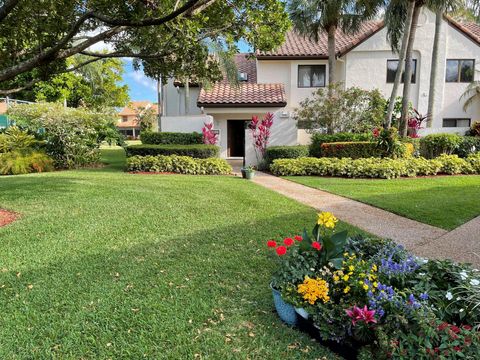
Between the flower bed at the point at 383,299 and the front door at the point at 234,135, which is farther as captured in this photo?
the front door at the point at 234,135

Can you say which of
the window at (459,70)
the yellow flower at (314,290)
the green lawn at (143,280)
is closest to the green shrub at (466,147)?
the window at (459,70)

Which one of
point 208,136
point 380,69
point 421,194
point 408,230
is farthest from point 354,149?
point 380,69

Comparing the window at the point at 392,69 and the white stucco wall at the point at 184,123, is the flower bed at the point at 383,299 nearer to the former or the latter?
the white stucco wall at the point at 184,123

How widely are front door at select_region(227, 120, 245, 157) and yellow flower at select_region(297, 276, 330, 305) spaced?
17.9m

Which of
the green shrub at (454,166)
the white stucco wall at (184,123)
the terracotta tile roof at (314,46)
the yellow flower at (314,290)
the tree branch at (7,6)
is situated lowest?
the yellow flower at (314,290)

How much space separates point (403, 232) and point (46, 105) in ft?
49.2

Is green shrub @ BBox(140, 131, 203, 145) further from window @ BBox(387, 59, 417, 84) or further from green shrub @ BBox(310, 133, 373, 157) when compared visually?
window @ BBox(387, 59, 417, 84)

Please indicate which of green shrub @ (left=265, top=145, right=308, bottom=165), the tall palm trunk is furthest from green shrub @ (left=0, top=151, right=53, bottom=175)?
the tall palm trunk

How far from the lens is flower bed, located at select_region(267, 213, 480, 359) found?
2.44 metres

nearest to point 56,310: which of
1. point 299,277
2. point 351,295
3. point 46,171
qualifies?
point 299,277

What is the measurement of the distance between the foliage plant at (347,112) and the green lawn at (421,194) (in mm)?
5204

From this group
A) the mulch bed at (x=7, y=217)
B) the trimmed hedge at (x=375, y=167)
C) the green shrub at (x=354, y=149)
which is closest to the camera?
the mulch bed at (x=7, y=217)

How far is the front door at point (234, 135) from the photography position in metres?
20.8

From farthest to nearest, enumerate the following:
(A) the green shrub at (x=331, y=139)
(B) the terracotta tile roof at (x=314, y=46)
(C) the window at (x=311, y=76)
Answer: (C) the window at (x=311, y=76) → (B) the terracotta tile roof at (x=314, y=46) → (A) the green shrub at (x=331, y=139)
